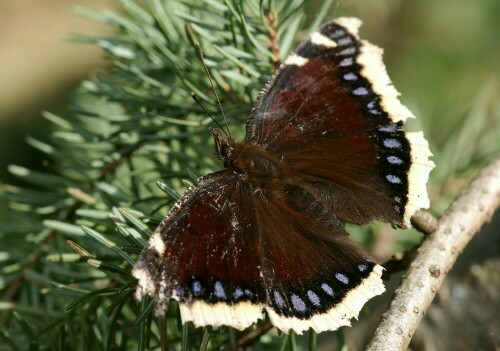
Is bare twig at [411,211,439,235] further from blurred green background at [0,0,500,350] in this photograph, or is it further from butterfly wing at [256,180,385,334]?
blurred green background at [0,0,500,350]

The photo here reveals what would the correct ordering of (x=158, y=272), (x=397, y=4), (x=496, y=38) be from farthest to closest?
(x=397, y=4) → (x=496, y=38) → (x=158, y=272)

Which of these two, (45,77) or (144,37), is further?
(45,77)

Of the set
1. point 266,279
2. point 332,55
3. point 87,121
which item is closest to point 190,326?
point 266,279

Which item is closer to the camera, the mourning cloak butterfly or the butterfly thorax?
the mourning cloak butterfly

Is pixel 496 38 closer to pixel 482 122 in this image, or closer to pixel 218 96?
pixel 482 122

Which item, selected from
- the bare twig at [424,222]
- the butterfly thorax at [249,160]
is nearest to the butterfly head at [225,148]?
the butterfly thorax at [249,160]

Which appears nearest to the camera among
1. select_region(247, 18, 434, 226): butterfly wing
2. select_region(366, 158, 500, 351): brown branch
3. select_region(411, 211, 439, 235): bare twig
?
select_region(366, 158, 500, 351): brown branch

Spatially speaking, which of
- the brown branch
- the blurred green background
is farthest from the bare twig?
the blurred green background
